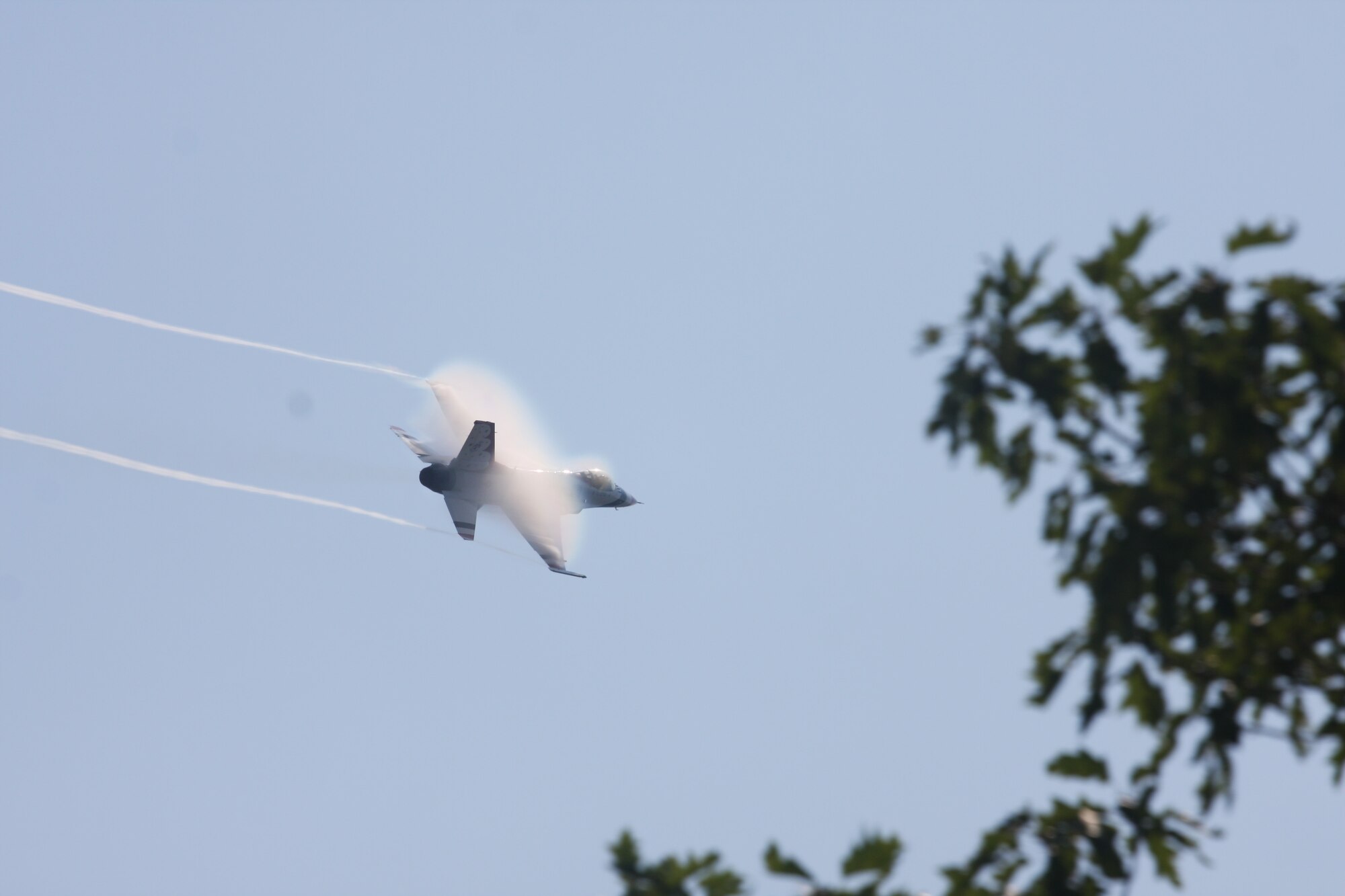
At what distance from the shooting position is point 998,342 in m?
14.9

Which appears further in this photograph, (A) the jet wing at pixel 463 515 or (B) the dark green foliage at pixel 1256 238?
(A) the jet wing at pixel 463 515

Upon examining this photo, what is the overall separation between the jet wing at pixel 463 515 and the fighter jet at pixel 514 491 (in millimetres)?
35

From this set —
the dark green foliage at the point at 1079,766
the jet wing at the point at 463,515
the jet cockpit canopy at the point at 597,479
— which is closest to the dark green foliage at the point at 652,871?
the dark green foliage at the point at 1079,766

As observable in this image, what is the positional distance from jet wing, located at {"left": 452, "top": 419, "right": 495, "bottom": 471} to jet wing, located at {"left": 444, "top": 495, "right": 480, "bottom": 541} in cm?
254

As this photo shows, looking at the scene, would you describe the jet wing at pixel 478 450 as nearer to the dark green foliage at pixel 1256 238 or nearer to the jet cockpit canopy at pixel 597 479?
the jet cockpit canopy at pixel 597 479

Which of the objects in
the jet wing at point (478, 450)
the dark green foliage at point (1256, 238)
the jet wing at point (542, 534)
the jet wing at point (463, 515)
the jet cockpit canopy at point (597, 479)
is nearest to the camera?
the dark green foliage at point (1256, 238)

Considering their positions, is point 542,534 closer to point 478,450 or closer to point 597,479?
point 597,479

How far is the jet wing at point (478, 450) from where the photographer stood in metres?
74.7

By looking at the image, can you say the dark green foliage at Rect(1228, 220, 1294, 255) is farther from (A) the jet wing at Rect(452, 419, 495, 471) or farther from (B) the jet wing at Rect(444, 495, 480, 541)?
(B) the jet wing at Rect(444, 495, 480, 541)

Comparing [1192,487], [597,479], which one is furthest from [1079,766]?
[597,479]

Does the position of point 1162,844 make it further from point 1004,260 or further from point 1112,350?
point 1004,260

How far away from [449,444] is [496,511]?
453 cm

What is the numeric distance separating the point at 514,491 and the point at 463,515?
10.7 ft

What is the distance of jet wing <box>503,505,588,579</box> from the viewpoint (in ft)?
266
